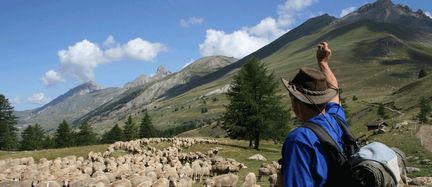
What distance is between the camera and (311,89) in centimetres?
535

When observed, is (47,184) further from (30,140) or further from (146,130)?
(146,130)

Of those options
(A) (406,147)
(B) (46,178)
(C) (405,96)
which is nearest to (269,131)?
(A) (406,147)

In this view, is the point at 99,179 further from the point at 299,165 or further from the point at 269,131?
the point at 269,131

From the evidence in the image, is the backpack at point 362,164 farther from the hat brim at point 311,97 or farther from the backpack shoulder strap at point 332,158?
the hat brim at point 311,97

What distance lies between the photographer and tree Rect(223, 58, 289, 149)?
52.1m

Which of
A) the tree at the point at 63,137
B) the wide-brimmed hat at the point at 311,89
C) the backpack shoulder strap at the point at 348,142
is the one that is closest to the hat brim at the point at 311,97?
the wide-brimmed hat at the point at 311,89

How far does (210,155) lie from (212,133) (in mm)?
130822

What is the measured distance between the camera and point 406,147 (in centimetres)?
3962

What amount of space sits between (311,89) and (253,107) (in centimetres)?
4719

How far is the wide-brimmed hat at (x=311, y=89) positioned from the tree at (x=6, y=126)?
87.2 meters

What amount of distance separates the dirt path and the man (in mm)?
37675

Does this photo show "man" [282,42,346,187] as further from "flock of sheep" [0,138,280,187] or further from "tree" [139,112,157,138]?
"tree" [139,112,157,138]

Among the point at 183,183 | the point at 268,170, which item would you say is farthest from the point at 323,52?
the point at 268,170

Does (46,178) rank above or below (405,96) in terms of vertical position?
below
